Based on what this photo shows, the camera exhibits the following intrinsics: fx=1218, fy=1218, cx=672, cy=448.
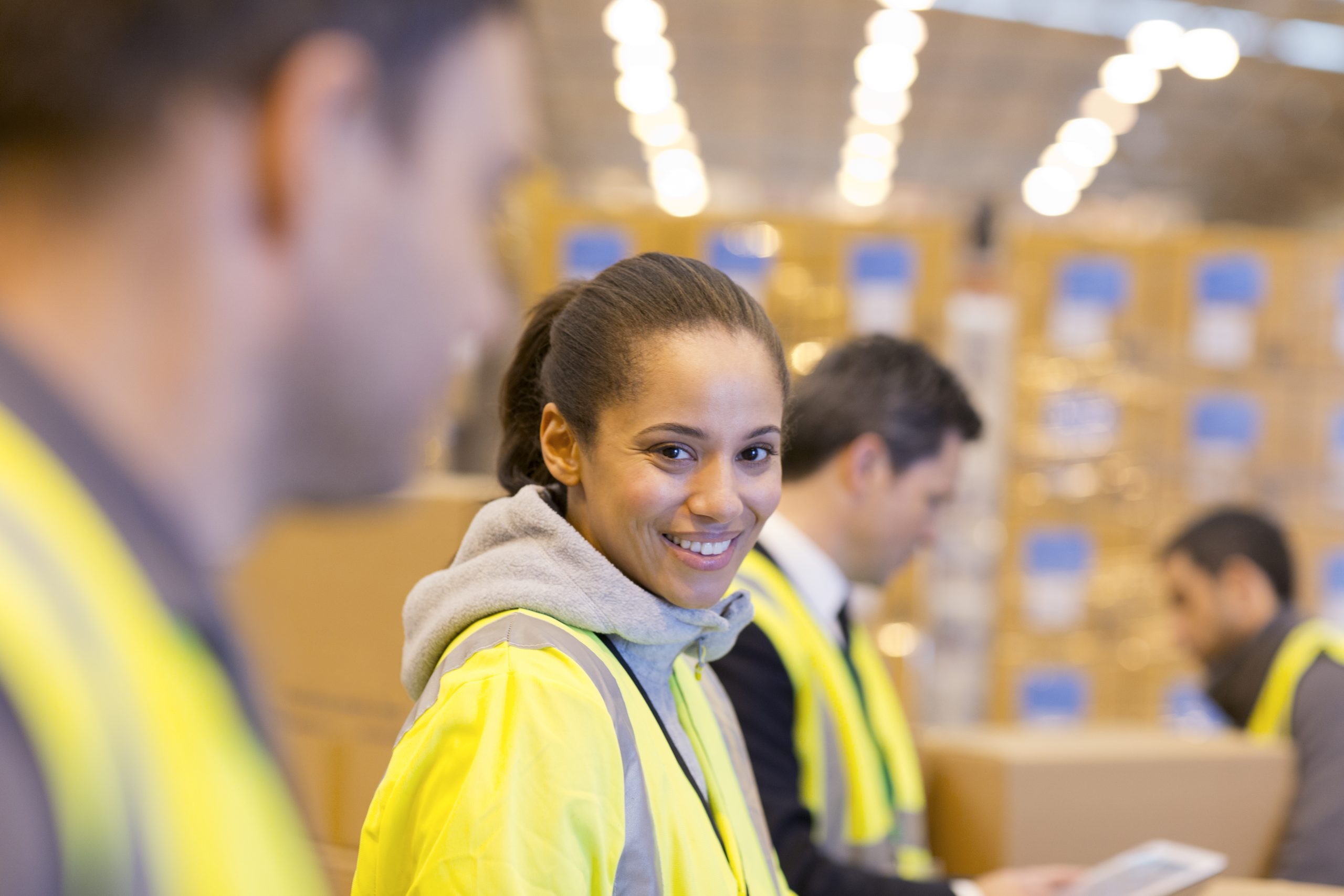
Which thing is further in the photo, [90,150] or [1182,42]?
[1182,42]

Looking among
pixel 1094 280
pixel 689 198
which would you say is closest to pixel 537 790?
pixel 1094 280

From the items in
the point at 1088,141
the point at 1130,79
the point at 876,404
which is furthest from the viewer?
the point at 1088,141

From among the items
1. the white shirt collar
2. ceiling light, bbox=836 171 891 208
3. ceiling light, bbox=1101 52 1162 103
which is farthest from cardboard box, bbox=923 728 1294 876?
ceiling light, bbox=836 171 891 208

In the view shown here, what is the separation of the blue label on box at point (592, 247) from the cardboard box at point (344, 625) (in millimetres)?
1965

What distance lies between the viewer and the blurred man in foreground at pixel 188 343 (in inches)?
14.9

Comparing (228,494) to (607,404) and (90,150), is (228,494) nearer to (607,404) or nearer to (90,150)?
(90,150)

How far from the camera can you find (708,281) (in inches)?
49.3

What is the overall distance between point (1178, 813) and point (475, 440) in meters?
2.49

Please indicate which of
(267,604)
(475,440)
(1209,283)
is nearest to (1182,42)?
(1209,283)

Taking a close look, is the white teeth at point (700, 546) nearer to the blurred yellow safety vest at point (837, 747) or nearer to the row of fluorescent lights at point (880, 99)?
the blurred yellow safety vest at point (837, 747)

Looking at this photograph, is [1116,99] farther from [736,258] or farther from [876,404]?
[876,404]

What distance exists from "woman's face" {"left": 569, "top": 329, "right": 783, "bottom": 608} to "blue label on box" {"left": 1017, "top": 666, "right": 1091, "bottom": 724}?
3180 millimetres

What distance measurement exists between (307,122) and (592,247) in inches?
134

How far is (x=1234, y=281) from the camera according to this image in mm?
4168
